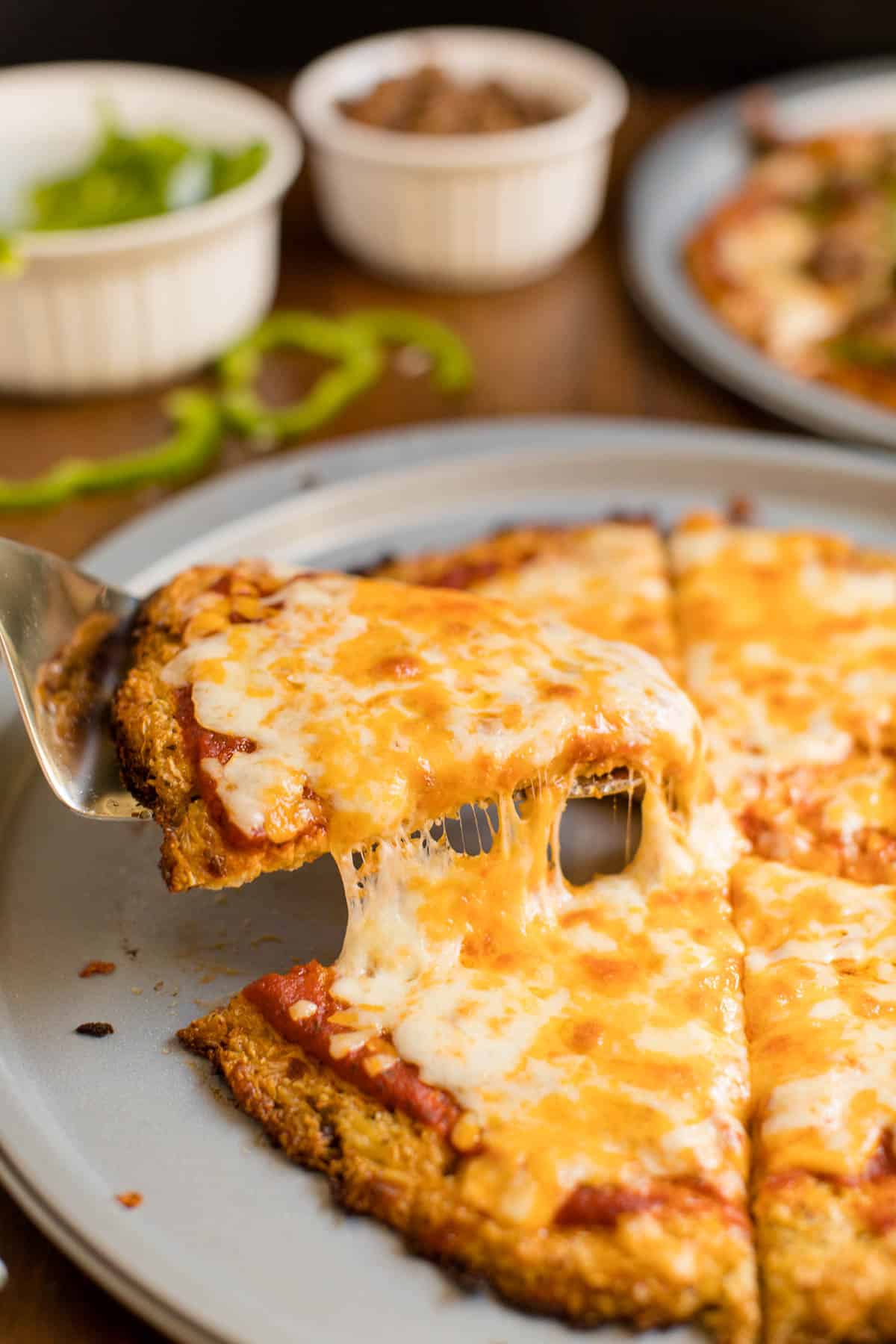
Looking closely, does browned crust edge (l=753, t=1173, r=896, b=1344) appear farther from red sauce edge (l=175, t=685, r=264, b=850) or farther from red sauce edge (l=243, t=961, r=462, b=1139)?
red sauce edge (l=175, t=685, r=264, b=850)

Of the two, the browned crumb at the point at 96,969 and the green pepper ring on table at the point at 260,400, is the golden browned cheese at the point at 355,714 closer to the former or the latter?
the browned crumb at the point at 96,969

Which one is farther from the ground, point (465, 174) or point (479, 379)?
point (465, 174)

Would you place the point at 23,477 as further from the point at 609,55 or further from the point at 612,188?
the point at 609,55

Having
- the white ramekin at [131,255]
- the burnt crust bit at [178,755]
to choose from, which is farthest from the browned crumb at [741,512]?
the white ramekin at [131,255]

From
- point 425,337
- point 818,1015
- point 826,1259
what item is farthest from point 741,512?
point 826,1259

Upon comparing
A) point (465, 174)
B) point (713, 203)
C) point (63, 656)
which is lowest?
point (713, 203)

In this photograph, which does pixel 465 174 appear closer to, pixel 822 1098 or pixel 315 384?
pixel 315 384
